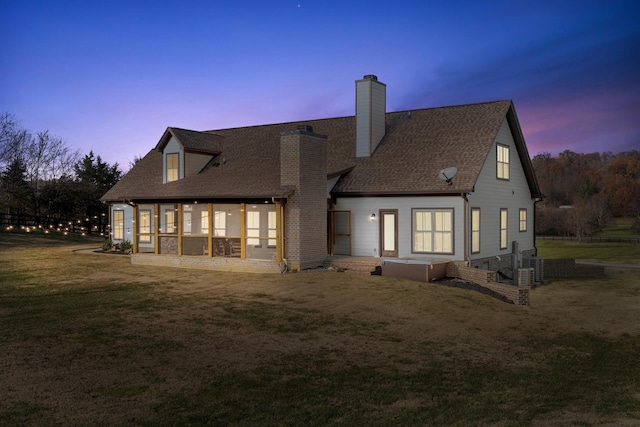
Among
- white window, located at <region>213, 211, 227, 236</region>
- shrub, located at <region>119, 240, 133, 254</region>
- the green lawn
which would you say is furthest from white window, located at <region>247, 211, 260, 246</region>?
the green lawn

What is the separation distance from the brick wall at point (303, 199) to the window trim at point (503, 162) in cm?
730

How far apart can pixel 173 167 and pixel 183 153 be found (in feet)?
3.32

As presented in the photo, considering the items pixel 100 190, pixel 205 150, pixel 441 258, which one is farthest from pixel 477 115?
pixel 100 190

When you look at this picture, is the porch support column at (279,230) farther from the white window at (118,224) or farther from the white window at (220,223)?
the white window at (118,224)

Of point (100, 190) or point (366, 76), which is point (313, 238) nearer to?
point (366, 76)

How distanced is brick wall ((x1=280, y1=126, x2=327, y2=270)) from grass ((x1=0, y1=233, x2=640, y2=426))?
113 inches

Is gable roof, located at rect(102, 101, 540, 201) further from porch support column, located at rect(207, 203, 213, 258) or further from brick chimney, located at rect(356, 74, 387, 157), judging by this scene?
porch support column, located at rect(207, 203, 213, 258)

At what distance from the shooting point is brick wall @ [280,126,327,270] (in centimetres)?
2122

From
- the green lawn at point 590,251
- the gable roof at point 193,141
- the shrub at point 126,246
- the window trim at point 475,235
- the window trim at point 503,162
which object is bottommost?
the green lawn at point 590,251

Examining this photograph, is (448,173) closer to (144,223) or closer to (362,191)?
(362,191)

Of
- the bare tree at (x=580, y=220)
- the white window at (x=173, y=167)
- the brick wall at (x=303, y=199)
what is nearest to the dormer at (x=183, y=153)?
the white window at (x=173, y=167)

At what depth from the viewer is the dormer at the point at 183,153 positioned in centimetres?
2662

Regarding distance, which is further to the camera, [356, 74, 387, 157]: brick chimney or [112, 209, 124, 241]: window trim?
[112, 209, 124, 241]: window trim

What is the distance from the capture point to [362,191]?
22.8 meters
